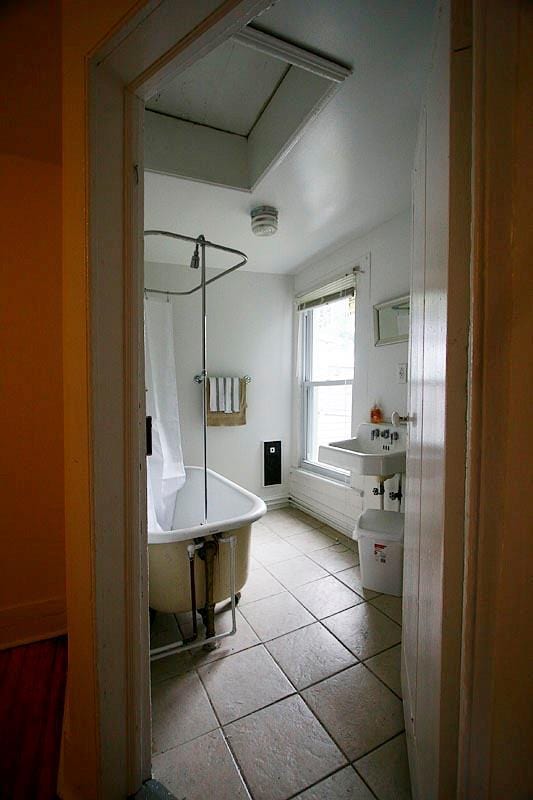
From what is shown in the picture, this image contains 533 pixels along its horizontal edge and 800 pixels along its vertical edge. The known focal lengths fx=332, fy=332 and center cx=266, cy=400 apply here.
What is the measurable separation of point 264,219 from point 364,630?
8.12 ft

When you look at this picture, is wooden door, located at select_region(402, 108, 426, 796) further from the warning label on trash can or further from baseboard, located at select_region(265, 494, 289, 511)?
baseboard, located at select_region(265, 494, 289, 511)

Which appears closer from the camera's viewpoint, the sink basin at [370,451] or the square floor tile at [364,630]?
the square floor tile at [364,630]

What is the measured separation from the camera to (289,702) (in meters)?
1.33

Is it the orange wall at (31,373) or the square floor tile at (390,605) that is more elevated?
the orange wall at (31,373)

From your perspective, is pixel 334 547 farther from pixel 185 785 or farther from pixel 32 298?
pixel 32 298

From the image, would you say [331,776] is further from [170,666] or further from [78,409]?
[78,409]

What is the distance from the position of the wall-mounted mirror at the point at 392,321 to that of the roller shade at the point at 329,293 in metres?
0.40

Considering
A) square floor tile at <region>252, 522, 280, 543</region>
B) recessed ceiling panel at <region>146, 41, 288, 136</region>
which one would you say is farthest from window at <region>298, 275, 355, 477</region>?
recessed ceiling panel at <region>146, 41, 288, 136</region>

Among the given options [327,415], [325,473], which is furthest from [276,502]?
[327,415]

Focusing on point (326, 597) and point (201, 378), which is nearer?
point (326, 597)

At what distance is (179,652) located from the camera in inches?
62.6

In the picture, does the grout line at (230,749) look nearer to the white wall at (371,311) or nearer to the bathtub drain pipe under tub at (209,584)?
the bathtub drain pipe under tub at (209,584)

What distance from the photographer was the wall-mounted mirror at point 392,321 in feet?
7.48

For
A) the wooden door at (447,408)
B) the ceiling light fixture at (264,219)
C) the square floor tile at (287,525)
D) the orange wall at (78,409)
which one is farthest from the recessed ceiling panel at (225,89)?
the square floor tile at (287,525)
